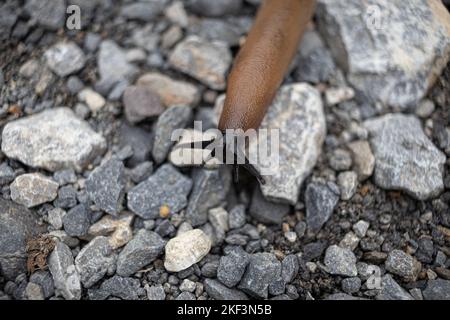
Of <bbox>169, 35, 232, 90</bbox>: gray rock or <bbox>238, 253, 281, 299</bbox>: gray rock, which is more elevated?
<bbox>169, 35, 232, 90</bbox>: gray rock

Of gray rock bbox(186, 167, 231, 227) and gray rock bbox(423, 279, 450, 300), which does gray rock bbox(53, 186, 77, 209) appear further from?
gray rock bbox(423, 279, 450, 300)

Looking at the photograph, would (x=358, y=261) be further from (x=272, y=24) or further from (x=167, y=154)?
(x=272, y=24)

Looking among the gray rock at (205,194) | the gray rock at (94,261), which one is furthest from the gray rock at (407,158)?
the gray rock at (94,261)

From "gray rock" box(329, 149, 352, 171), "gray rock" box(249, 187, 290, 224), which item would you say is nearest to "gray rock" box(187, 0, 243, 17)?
"gray rock" box(329, 149, 352, 171)

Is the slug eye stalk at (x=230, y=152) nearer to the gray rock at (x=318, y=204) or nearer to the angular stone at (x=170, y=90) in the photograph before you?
the gray rock at (x=318, y=204)

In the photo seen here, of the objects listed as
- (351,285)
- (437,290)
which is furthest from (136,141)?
(437,290)

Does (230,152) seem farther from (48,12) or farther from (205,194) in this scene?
(48,12)
